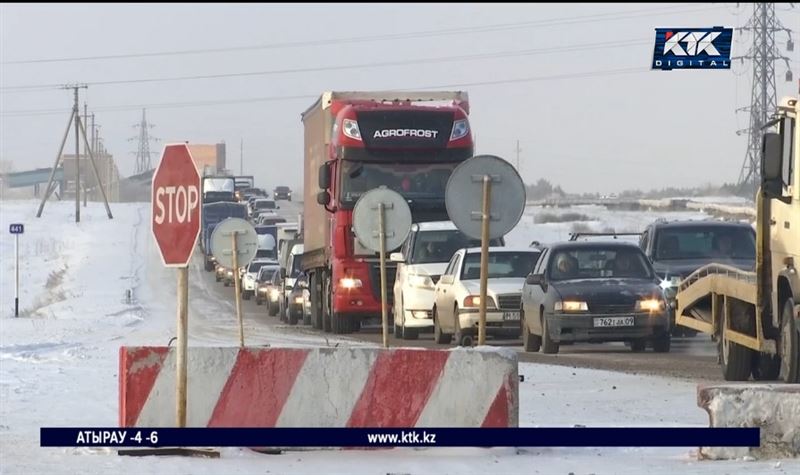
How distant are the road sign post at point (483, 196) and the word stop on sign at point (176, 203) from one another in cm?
338

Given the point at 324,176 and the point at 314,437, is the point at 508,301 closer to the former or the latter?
the point at 324,176

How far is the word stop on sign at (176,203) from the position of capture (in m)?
12.3

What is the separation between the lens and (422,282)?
31.8 m

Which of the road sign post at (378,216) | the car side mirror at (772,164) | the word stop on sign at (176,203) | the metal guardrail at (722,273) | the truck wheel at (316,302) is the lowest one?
the truck wheel at (316,302)

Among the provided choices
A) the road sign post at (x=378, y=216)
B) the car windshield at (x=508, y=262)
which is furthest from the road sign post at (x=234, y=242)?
the road sign post at (x=378, y=216)

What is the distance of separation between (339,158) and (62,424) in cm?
1730

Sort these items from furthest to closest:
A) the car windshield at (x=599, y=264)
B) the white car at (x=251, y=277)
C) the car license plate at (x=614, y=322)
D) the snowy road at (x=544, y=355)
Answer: the white car at (x=251, y=277) → the car windshield at (x=599, y=264) → the car license plate at (x=614, y=322) → the snowy road at (x=544, y=355)

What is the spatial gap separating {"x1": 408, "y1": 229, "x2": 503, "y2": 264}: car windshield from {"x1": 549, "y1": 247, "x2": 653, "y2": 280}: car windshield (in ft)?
23.1

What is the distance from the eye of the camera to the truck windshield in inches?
1291

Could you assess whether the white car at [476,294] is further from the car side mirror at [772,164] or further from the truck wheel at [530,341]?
the car side mirror at [772,164]

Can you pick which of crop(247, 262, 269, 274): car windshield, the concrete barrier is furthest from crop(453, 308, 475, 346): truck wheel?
crop(247, 262, 269, 274): car windshield

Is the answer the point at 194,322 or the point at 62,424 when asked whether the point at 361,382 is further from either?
the point at 194,322

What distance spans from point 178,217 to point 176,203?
98 mm

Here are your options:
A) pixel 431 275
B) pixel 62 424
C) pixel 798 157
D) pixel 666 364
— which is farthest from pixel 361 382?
pixel 431 275
